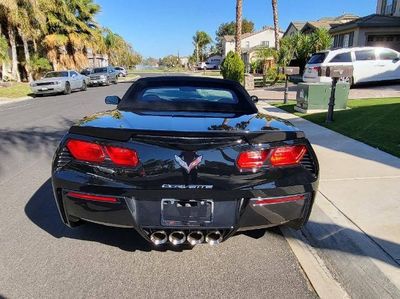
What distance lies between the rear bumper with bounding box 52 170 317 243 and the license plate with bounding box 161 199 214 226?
0.09 feet

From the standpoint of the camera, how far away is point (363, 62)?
53.9ft

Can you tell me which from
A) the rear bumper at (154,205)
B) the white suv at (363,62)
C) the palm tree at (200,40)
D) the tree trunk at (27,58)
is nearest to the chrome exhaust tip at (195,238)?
the rear bumper at (154,205)

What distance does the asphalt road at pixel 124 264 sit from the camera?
2742 mm

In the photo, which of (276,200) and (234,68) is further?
(234,68)

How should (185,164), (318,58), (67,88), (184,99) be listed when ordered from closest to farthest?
(185,164), (184,99), (318,58), (67,88)

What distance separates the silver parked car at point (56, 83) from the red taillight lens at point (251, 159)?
20.8 m

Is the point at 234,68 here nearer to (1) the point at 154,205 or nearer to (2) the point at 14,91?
(2) the point at 14,91

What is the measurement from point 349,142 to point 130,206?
216 inches

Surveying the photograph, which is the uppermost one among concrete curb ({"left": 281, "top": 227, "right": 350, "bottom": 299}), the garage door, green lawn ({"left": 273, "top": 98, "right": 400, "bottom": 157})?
the garage door

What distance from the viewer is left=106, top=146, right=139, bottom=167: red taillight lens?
273 centimetres

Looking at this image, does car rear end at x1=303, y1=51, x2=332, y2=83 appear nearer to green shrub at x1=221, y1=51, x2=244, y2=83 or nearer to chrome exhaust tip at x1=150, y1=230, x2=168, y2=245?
green shrub at x1=221, y1=51, x2=244, y2=83

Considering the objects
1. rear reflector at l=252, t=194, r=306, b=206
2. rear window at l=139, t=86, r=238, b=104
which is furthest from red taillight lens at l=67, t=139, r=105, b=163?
rear window at l=139, t=86, r=238, b=104

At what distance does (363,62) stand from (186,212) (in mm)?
16015

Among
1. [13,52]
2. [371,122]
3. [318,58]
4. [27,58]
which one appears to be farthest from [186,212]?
[27,58]
